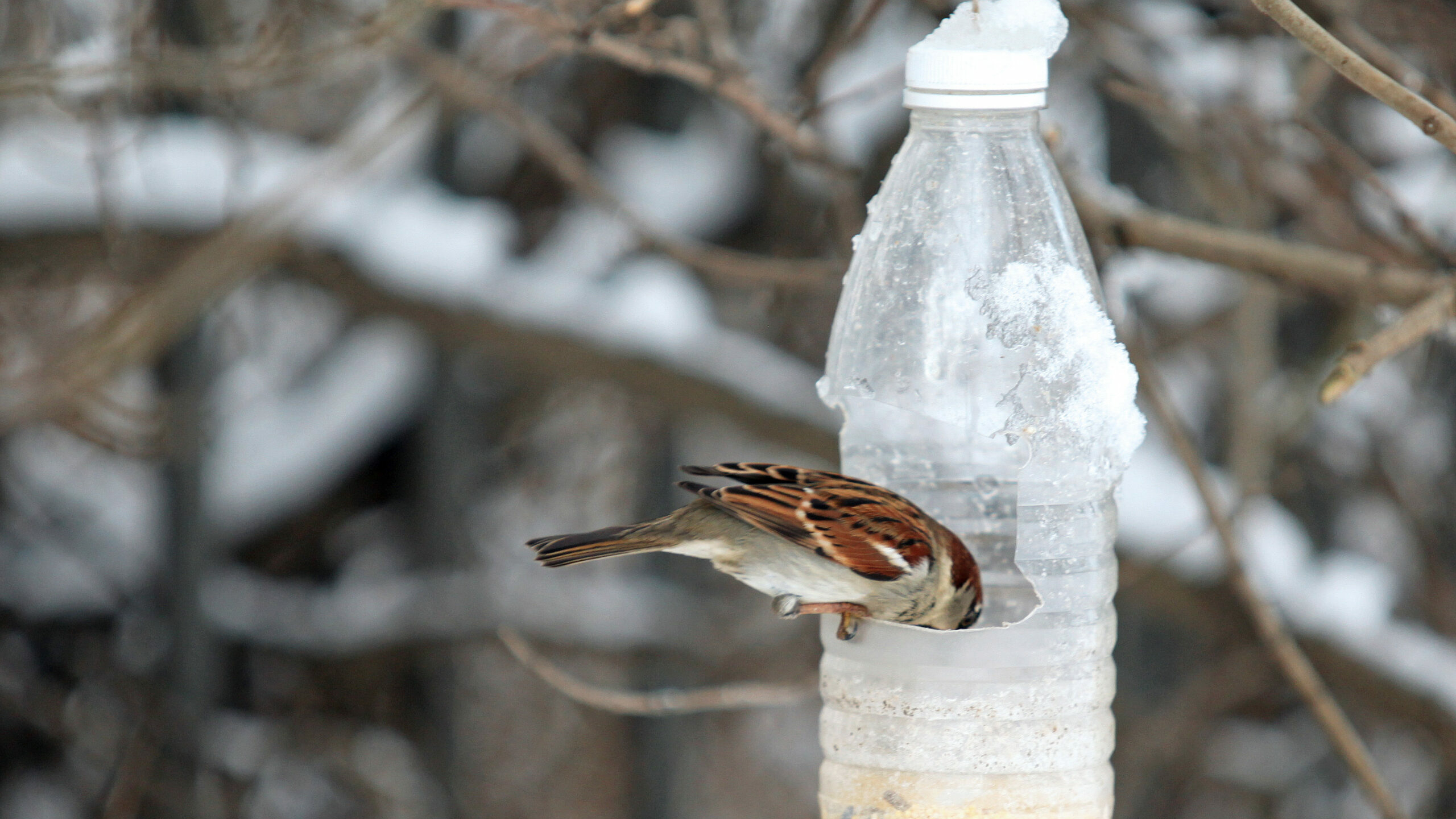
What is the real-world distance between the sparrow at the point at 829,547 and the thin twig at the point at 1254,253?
3.26 ft

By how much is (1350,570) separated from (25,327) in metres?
4.57

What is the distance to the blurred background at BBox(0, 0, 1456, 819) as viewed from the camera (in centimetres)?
436

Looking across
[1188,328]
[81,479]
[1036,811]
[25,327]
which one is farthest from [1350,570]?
[81,479]

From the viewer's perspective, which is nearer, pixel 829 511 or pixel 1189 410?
pixel 829 511

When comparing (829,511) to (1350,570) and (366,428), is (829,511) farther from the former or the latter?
(366,428)

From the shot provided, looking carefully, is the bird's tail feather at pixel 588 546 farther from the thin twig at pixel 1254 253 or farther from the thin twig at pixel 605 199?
the thin twig at pixel 1254 253

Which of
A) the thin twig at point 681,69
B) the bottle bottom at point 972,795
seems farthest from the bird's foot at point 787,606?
the thin twig at point 681,69

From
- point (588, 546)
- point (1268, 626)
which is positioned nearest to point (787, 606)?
point (588, 546)

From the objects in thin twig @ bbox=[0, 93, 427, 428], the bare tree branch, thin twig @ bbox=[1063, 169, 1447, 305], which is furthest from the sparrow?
the bare tree branch

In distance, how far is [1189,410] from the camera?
24.1 ft

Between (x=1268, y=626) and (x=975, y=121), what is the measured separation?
4.13ft

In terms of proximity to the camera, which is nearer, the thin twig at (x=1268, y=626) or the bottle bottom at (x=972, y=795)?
the bottle bottom at (x=972, y=795)

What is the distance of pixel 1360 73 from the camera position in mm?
1886

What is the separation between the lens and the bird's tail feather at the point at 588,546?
2.34m
